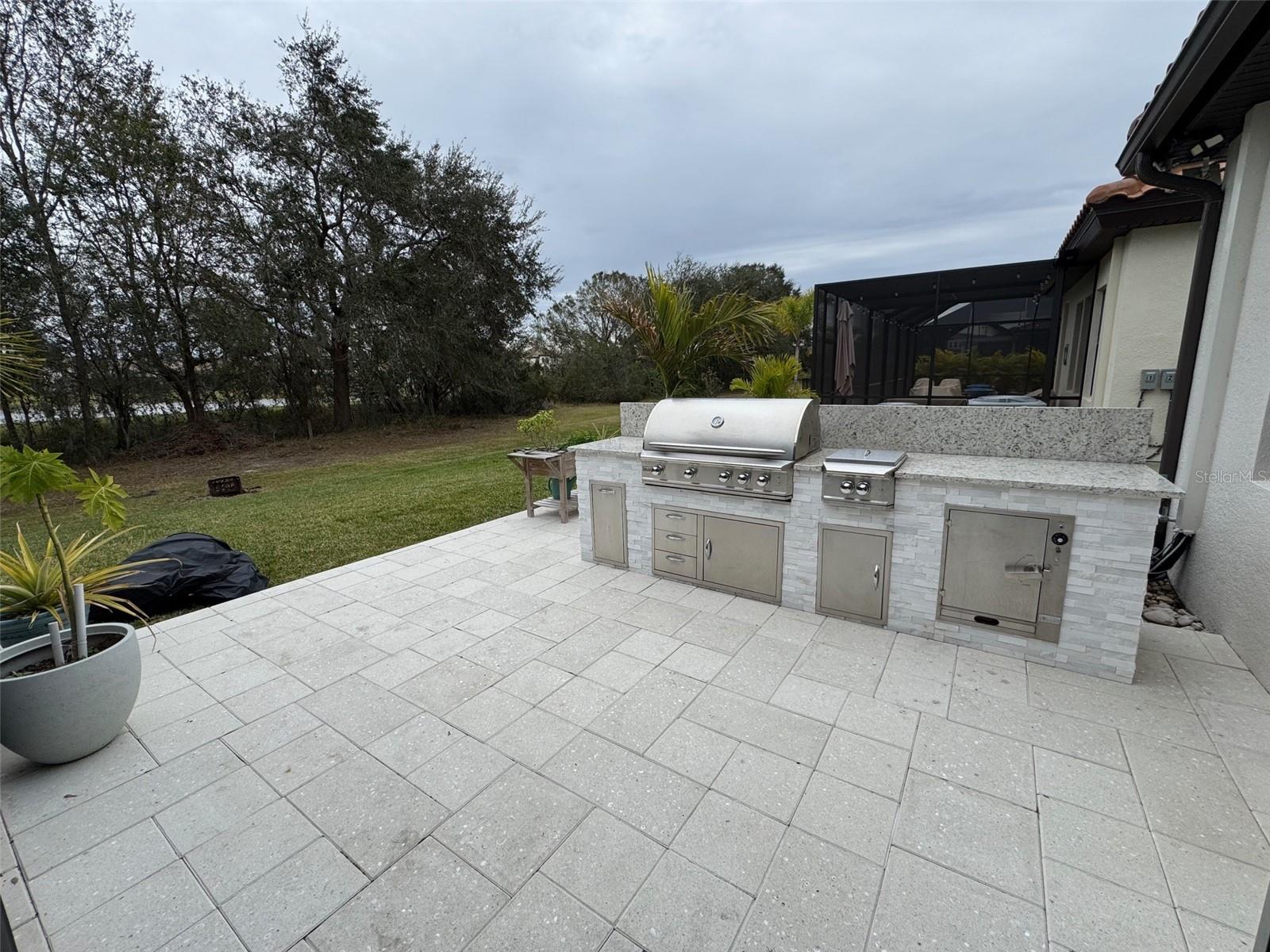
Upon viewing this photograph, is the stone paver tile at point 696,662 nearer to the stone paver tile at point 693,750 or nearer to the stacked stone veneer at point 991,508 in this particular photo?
the stone paver tile at point 693,750

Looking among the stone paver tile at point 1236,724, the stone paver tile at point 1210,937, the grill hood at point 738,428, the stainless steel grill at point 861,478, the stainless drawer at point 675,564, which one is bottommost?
the stone paver tile at point 1210,937

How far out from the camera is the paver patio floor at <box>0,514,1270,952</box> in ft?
4.64

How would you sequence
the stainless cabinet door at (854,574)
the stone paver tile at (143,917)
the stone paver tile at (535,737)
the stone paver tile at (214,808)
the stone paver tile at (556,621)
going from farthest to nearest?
1. the stone paver tile at (556,621)
2. the stainless cabinet door at (854,574)
3. the stone paver tile at (535,737)
4. the stone paver tile at (214,808)
5. the stone paver tile at (143,917)

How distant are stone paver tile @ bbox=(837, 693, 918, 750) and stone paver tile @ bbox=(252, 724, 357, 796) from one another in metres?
1.98

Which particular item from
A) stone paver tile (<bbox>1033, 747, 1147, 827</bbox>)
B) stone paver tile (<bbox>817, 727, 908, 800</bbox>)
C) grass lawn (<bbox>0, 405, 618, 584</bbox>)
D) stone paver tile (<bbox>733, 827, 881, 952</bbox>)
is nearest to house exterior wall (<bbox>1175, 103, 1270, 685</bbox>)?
stone paver tile (<bbox>1033, 747, 1147, 827</bbox>)

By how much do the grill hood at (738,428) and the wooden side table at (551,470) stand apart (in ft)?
5.90

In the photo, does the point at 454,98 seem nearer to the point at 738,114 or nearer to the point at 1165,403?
the point at 738,114

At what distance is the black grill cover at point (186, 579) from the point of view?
353cm

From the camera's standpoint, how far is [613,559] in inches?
158

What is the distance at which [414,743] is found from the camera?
7.07 ft

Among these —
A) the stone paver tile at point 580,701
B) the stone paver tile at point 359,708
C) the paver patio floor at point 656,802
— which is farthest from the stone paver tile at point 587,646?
the stone paver tile at point 359,708

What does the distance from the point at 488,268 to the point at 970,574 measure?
13.2 metres

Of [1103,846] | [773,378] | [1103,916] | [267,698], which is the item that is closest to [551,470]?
[773,378]

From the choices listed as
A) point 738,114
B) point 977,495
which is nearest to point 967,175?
point 738,114
